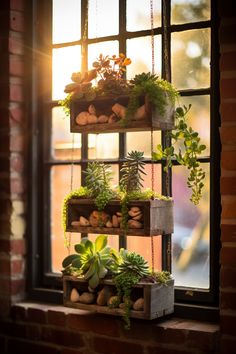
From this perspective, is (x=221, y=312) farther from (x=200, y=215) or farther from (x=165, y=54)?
(x=165, y=54)

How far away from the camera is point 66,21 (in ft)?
10.3

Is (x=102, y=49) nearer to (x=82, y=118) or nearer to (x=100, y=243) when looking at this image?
(x=82, y=118)

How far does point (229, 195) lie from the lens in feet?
8.35

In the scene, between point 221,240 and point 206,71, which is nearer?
point 221,240

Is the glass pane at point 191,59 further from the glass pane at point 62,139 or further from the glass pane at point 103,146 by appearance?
the glass pane at point 62,139

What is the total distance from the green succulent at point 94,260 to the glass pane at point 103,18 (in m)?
0.94

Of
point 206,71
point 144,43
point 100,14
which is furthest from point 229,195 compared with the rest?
point 100,14

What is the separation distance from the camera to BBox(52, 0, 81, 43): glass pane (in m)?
3.10

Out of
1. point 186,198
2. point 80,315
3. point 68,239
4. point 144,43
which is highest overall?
point 144,43

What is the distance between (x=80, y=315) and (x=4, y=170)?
0.78 m

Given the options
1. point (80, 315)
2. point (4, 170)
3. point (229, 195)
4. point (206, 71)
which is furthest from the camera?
point (4, 170)

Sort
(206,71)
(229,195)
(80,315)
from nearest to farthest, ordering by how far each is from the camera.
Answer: (229,195) → (206,71) → (80,315)

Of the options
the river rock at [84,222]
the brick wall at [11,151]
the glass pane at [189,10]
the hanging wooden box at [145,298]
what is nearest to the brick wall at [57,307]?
the brick wall at [11,151]

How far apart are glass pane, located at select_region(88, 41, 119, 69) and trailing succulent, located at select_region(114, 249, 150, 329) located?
36.3 inches
